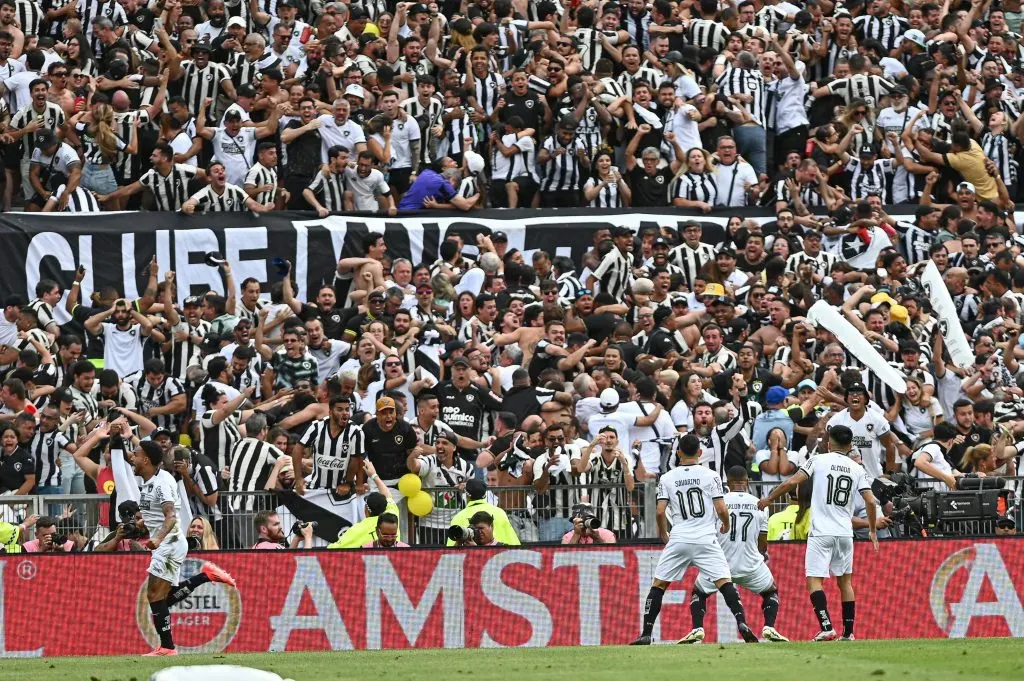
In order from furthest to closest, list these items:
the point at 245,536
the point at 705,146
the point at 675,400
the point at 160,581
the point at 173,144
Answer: the point at 705,146 → the point at 173,144 → the point at 675,400 → the point at 245,536 → the point at 160,581

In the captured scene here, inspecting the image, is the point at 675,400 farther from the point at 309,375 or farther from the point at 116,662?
the point at 116,662

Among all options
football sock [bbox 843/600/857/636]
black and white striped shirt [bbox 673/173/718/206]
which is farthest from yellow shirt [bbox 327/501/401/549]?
black and white striped shirt [bbox 673/173/718/206]

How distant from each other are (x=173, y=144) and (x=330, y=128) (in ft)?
6.05

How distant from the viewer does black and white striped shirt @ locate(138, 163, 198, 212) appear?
2227 centimetres

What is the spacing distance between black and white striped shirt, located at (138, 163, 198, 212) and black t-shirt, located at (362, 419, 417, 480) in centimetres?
605

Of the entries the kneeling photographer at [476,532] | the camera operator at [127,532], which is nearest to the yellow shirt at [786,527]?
the kneeling photographer at [476,532]

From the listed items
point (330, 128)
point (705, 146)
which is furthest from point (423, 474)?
point (705, 146)

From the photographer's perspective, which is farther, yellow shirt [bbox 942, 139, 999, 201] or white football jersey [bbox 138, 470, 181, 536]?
yellow shirt [bbox 942, 139, 999, 201]

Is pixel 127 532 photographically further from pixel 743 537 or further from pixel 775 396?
pixel 775 396

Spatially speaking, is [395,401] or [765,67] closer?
[395,401]

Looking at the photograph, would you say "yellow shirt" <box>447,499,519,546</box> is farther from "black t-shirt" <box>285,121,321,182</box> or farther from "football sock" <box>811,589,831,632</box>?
"black t-shirt" <box>285,121,321,182</box>

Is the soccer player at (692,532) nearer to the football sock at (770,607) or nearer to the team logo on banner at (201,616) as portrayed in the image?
the football sock at (770,607)

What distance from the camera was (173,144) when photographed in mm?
22219

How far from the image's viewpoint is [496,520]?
56.1ft
